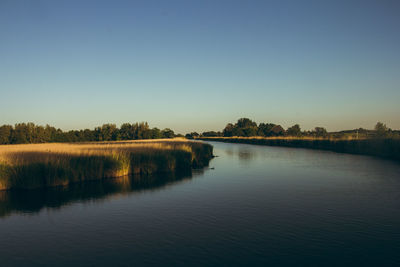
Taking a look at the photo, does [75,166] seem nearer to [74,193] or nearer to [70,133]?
[74,193]

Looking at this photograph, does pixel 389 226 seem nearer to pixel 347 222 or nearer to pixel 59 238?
pixel 347 222

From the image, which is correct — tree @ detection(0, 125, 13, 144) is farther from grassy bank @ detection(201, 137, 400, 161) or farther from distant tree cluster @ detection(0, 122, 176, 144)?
grassy bank @ detection(201, 137, 400, 161)

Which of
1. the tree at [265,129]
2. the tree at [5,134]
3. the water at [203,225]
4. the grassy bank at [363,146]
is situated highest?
the tree at [265,129]

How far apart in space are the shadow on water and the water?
0.05 metres

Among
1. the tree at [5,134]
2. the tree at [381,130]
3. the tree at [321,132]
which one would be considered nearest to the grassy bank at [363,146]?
the tree at [381,130]

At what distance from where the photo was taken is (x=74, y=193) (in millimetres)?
13727

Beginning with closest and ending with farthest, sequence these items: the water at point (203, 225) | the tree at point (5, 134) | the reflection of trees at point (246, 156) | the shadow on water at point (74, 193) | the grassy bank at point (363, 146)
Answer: the water at point (203, 225), the shadow on water at point (74, 193), the grassy bank at point (363, 146), the reflection of trees at point (246, 156), the tree at point (5, 134)

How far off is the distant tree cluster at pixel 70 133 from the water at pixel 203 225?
1785 inches

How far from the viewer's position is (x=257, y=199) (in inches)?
484

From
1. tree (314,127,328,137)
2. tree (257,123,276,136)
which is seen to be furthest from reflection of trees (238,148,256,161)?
tree (257,123,276,136)

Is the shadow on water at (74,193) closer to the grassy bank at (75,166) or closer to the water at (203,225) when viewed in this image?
the water at (203,225)

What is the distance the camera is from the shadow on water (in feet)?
37.7

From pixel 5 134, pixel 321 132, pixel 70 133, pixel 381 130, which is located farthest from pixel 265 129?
pixel 5 134

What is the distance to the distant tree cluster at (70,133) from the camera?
51.1 meters
